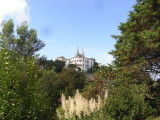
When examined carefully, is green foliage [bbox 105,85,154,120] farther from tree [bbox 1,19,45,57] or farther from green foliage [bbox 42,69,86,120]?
tree [bbox 1,19,45,57]

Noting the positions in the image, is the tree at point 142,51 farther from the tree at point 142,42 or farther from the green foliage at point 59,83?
the green foliage at point 59,83

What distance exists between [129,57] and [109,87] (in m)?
2.66

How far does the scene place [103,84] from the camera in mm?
10938

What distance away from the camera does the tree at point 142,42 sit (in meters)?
11.1

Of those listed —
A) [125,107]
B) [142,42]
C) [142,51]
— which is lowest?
[125,107]

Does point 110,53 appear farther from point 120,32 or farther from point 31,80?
point 31,80

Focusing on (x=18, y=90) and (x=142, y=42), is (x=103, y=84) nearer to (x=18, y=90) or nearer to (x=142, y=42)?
(x=142, y=42)

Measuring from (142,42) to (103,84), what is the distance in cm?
325

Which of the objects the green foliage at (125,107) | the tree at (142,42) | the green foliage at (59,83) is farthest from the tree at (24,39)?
the green foliage at (125,107)

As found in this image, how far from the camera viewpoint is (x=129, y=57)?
475 inches

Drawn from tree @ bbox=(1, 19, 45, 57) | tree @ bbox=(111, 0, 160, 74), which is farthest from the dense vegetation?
tree @ bbox=(1, 19, 45, 57)

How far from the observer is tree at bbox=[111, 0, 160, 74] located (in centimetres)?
1112

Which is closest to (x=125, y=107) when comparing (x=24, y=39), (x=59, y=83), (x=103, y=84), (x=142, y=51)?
(x=103, y=84)

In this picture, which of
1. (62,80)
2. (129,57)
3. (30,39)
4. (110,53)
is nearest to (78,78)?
(62,80)
